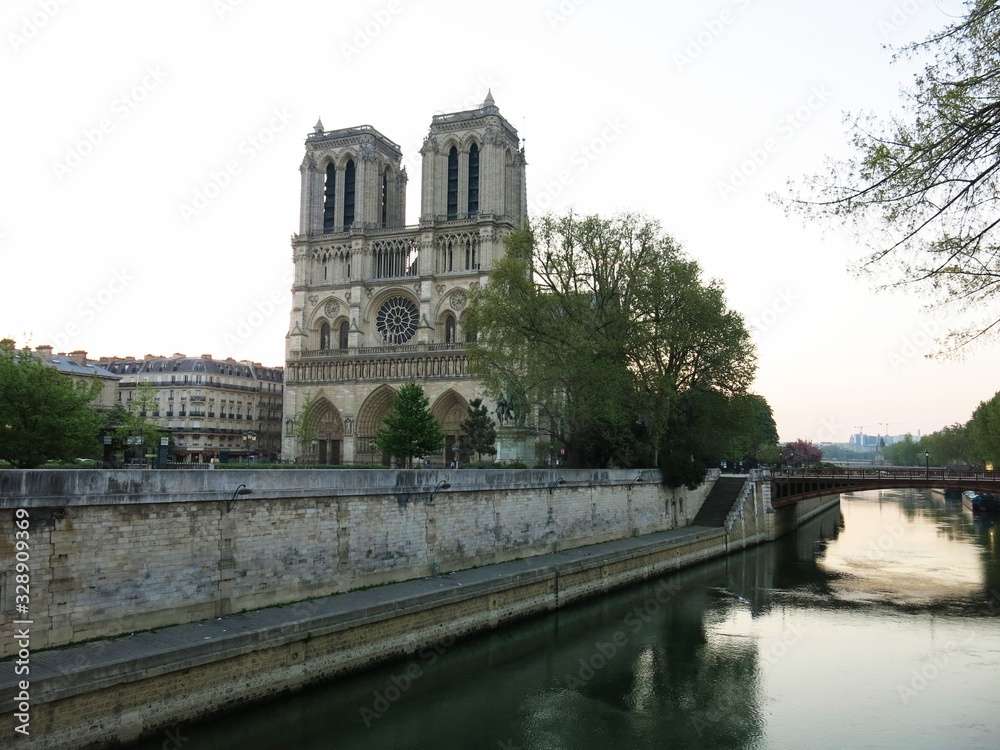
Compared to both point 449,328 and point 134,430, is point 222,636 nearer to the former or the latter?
point 134,430

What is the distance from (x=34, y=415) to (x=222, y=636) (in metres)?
16.5

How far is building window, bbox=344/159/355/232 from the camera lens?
6041 cm

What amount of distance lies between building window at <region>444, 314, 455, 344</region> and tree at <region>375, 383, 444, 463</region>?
11704mm

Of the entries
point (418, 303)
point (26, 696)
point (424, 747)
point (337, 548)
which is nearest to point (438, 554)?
point (337, 548)

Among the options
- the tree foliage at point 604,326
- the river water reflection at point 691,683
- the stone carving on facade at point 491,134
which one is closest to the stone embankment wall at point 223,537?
the river water reflection at point 691,683

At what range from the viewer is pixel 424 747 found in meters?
12.2

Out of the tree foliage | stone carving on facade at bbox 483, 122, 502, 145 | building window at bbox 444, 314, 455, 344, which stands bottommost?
the tree foliage

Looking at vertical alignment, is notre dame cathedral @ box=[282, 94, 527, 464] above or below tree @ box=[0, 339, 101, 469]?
above

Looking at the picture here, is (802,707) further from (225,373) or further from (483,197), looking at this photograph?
(225,373)

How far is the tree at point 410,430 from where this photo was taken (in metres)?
43.5

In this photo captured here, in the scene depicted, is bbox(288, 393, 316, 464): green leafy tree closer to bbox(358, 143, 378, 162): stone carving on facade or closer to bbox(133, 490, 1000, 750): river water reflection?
bbox(358, 143, 378, 162): stone carving on facade

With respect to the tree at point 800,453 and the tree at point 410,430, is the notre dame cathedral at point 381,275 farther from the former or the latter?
the tree at point 800,453

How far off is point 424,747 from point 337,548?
5536mm

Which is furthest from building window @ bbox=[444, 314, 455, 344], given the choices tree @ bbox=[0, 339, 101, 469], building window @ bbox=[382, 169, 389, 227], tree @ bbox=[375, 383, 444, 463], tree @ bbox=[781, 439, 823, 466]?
tree @ bbox=[781, 439, 823, 466]
